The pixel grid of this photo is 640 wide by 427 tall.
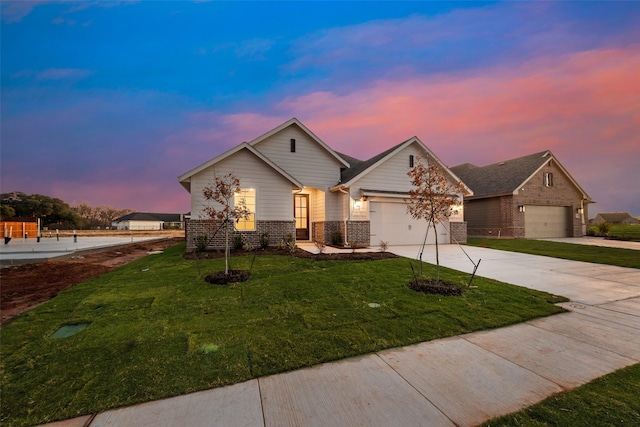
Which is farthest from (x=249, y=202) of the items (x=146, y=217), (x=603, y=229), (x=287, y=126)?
(x=146, y=217)

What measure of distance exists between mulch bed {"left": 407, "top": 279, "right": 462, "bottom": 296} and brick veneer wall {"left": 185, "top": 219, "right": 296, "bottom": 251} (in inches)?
284

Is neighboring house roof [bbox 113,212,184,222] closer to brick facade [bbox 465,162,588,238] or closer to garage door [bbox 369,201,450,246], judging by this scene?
garage door [bbox 369,201,450,246]

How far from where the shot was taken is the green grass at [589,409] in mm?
2146

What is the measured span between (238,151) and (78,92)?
941 inches

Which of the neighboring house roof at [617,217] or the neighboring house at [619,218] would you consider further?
the neighboring house roof at [617,217]

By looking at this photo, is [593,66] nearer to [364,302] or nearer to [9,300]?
[364,302]

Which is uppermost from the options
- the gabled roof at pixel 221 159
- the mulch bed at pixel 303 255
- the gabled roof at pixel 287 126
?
the gabled roof at pixel 287 126

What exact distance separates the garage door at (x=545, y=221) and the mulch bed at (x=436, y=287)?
18.1 meters

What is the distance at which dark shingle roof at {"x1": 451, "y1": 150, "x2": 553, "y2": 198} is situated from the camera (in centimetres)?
1984

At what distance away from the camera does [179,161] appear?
35562 millimetres

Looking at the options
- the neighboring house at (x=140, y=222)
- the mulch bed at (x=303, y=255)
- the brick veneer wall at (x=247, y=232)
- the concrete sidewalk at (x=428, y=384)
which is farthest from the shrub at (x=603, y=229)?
the neighboring house at (x=140, y=222)

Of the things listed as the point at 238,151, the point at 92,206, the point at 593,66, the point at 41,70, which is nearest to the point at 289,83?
the point at 238,151

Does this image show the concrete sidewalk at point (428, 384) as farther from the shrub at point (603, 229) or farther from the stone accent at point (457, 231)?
the shrub at point (603, 229)

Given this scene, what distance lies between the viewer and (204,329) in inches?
161
